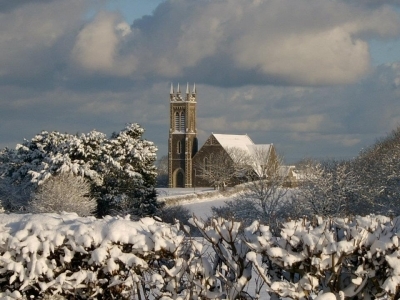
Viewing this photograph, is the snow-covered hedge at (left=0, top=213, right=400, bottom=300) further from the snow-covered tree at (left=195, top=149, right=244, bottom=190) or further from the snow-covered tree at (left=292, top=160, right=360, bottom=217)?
the snow-covered tree at (left=195, top=149, right=244, bottom=190)

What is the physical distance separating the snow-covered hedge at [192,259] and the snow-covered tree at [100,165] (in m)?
35.2

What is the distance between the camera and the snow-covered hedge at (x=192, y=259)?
711 centimetres

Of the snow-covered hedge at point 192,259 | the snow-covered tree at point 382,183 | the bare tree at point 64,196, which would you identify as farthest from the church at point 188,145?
the snow-covered hedge at point 192,259

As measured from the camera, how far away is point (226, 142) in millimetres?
107750

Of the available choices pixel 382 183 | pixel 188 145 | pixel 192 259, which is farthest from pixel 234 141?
pixel 192 259

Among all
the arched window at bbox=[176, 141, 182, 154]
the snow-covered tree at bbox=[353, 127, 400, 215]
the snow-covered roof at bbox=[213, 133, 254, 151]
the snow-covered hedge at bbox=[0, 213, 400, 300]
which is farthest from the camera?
the arched window at bbox=[176, 141, 182, 154]

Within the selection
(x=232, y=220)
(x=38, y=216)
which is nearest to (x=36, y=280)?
(x=38, y=216)

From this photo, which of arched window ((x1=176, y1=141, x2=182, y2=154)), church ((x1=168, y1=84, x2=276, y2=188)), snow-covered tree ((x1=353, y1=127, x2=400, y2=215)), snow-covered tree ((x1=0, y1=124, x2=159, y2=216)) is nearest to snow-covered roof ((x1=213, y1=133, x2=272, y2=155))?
church ((x1=168, y1=84, x2=276, y2=188))

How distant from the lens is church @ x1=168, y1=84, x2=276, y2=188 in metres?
108

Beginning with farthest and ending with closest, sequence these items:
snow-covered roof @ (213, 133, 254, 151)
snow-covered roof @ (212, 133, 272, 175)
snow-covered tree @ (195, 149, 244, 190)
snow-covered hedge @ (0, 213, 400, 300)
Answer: snow-covered roof @ (213, 133, 254, 151)
snow-covered roof @ (212, 133, 272, 175)
snow-covered tree @ (195, 149, 244, 190)
snow-covered hedge @ (0, 213, 400, 300)

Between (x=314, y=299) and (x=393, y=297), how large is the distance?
823 millimetres

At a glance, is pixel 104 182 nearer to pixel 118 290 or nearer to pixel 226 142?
pixel 118 290

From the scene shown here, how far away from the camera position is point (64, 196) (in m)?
38.7

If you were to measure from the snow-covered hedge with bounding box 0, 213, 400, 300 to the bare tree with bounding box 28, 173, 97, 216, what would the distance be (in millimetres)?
28025
